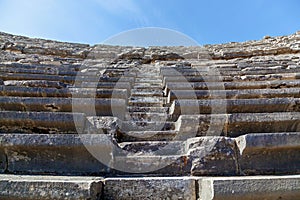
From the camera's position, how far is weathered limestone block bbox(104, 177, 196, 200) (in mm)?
1201

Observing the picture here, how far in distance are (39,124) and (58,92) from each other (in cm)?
66

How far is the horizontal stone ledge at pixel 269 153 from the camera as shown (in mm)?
1402

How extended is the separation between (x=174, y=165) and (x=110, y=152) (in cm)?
31

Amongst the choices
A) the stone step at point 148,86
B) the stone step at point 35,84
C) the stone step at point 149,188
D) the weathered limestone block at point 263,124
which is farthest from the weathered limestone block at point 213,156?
the stone step at point 35,84

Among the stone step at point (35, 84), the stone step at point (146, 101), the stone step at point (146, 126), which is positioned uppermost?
the stone step at point (35, 84)

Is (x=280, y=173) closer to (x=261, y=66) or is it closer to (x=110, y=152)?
(x=110, y=152)

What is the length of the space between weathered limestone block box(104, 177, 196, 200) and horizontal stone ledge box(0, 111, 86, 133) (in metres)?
0.54

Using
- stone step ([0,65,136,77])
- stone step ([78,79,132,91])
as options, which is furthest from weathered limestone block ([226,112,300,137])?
stone step ([0,65,136,77])

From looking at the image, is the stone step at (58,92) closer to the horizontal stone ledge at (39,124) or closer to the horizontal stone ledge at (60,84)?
the horizontal stone ledge at (60,84)

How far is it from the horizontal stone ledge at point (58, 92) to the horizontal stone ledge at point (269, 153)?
3.81 feet

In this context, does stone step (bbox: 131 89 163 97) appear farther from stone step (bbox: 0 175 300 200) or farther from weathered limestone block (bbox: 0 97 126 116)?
stone step (bbox: 0 175 300 200)

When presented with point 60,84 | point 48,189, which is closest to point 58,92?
point 60,84

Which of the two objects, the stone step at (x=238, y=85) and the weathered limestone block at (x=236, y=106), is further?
the stone step at (x=238, y=85)

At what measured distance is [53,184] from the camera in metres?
1.15
